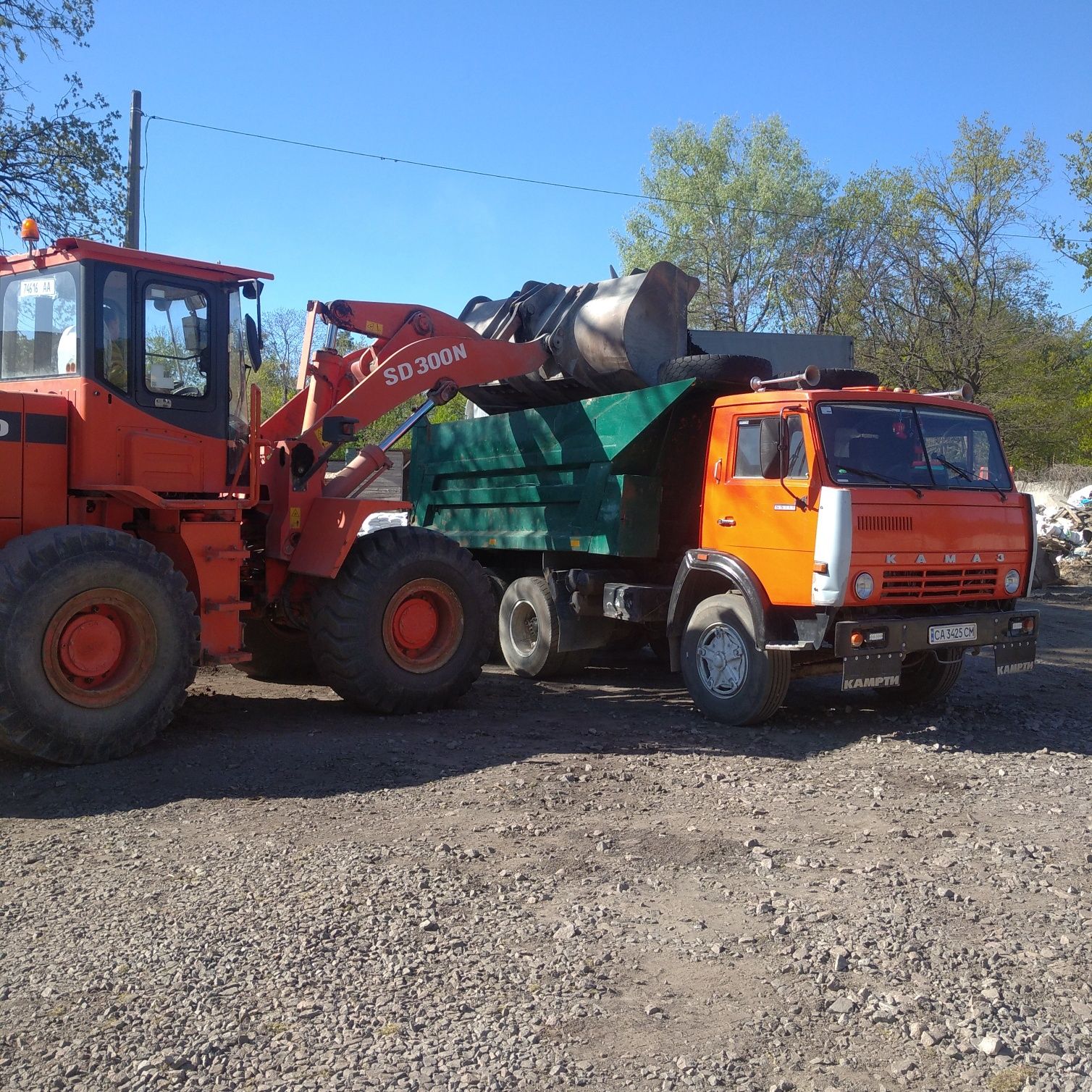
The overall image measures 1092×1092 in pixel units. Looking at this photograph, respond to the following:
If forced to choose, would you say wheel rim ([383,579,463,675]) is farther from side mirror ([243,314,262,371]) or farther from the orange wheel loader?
side mirror ([243,314,262,371])

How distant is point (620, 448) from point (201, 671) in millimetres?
4546

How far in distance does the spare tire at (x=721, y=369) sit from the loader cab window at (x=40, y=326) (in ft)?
14.3

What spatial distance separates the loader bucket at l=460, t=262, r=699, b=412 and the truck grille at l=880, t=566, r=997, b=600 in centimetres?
297

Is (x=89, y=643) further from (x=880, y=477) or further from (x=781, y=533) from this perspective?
(x=880, y=477)

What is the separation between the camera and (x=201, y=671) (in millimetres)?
9758

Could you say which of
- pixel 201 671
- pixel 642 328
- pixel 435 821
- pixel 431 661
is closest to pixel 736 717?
pixel 431 661

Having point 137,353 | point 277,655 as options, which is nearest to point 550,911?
point 137,353

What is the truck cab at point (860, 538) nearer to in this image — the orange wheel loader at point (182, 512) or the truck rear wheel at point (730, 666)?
the truck rear wheel at point (730, 666)

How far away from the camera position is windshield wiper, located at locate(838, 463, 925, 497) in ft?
23.2

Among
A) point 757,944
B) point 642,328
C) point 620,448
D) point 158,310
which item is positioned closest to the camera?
point 757,944

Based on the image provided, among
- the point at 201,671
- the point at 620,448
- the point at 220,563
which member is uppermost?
the point at 620,448

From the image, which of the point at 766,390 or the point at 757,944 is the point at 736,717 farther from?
the point at 757,944

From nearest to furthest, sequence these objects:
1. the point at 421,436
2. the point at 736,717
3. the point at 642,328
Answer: the point at 736,717 < the point at 642,328 < the point at 421,436

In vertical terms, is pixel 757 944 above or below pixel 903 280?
below
